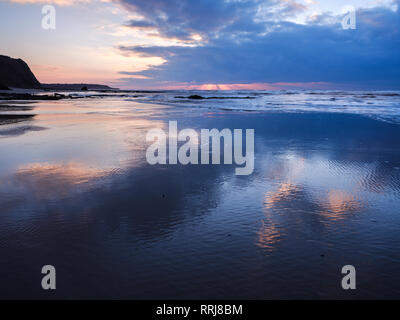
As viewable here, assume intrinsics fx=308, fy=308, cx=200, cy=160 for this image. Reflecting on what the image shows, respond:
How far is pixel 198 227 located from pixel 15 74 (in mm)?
141454

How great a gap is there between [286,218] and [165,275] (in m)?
2.36

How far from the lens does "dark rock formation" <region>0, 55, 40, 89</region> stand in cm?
11546

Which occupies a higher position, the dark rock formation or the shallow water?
the dark rock formation

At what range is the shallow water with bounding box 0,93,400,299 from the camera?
11.3ft

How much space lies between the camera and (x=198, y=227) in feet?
15.5

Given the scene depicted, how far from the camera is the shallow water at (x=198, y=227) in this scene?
3.43 metres

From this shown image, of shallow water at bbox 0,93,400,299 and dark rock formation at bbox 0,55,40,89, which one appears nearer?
shallow water at bbox 0,93,400,299

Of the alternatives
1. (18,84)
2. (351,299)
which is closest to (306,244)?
(351,299)

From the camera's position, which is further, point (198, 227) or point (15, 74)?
point (15, 74)

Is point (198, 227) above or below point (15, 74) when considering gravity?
below

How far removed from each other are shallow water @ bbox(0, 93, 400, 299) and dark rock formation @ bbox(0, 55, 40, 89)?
127064 millimetres

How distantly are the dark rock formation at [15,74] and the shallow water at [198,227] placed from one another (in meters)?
127

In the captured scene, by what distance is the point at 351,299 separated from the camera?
3.24 m
